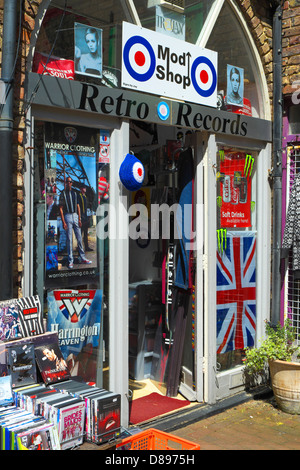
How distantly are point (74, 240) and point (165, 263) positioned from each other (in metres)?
1.82

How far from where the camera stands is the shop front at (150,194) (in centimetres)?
439

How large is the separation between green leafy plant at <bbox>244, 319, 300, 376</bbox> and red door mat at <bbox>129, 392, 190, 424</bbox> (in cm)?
86

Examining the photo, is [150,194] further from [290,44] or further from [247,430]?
[247,430]

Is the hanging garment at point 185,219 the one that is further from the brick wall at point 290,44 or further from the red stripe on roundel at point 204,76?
the brick wall at point 290,44

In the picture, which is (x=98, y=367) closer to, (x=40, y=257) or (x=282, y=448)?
(x=40, y=257)

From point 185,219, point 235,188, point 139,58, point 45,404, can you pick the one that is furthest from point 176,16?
point 45,404

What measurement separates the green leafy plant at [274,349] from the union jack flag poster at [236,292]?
210 millimetres

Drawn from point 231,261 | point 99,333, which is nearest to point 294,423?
point 231,261

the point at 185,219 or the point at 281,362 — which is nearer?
the point at 281,362

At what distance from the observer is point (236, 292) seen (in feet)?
20.1

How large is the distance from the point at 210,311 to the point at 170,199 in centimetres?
136

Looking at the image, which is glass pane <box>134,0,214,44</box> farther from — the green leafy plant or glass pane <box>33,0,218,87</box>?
the green leafy plant

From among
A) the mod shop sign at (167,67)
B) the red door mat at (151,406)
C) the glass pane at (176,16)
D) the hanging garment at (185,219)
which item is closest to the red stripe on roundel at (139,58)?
the mod shop sign at (167,67)

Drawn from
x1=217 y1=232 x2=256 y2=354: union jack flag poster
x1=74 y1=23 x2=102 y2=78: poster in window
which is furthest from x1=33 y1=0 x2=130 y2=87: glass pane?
x1=217 y1=232 x2=256 y2=354: union jack flag poster
